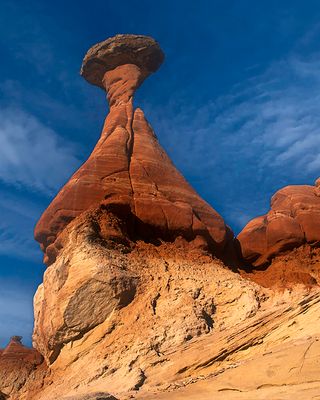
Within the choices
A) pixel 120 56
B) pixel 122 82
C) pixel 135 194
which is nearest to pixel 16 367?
pixel 135 194

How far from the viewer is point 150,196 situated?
80.6 feet

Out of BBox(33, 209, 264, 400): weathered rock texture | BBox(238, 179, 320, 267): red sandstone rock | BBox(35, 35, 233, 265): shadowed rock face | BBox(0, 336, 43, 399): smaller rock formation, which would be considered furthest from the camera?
BBox(238, 179, 320, 267): red sandstone rock

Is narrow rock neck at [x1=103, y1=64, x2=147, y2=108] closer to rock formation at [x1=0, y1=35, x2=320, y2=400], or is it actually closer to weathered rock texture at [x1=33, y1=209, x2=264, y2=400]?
rock formation at [x1=0, y1=35, x2=320, y2=400]

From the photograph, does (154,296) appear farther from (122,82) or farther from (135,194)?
(122,82)

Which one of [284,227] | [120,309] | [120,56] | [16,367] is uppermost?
[120,56]

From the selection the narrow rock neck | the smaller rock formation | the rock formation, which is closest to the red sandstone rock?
the rock formation

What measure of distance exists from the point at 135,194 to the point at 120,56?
13.4m

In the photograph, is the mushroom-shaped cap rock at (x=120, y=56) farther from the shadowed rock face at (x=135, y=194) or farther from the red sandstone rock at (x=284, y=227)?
the red sandstone rock at (x=284, y=227)

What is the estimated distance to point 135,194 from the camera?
24422 millimetres

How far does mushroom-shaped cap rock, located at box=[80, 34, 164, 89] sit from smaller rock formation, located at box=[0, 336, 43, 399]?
18185mm

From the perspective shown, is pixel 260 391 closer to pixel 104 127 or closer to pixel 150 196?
pixel 150 196

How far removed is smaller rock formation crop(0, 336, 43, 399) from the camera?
2402 cm

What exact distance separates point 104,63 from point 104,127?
24.2 feet

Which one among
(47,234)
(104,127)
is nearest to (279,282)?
(47,234)
